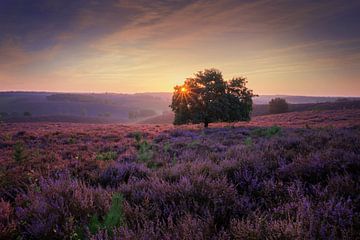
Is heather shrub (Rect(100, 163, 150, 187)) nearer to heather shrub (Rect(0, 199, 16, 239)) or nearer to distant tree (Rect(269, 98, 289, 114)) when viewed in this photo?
heather shrub (Rect(0, 199, 16, 239))

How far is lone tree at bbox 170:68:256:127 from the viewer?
2802 centimetres

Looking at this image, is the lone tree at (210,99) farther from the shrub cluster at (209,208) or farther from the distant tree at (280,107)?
the distant tree at (280,107)

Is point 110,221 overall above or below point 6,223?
above

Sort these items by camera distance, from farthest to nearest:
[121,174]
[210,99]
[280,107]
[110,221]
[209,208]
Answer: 1. [280,107]
2. [210,99]
3. [121,174]
4. [209,208]
5. [110,221]

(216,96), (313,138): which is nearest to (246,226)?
(313,138)

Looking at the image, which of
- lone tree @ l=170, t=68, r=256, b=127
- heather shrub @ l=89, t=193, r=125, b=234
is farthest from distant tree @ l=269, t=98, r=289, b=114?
heather shrub @ l=89, t=193, r=125, b=234

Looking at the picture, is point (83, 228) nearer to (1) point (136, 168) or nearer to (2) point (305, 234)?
(2) point (305, 234)

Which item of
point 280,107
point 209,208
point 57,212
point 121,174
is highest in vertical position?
point 280,107

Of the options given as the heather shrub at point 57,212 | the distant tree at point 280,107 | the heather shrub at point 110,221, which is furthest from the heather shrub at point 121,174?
the distant tree at point 280,107

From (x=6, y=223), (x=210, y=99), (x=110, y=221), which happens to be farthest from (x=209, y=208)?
(x=210, y=99)

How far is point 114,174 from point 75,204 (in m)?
2.54

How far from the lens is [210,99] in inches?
1119

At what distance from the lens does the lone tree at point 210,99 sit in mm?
28016

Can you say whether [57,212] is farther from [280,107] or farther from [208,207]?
[280,107]
